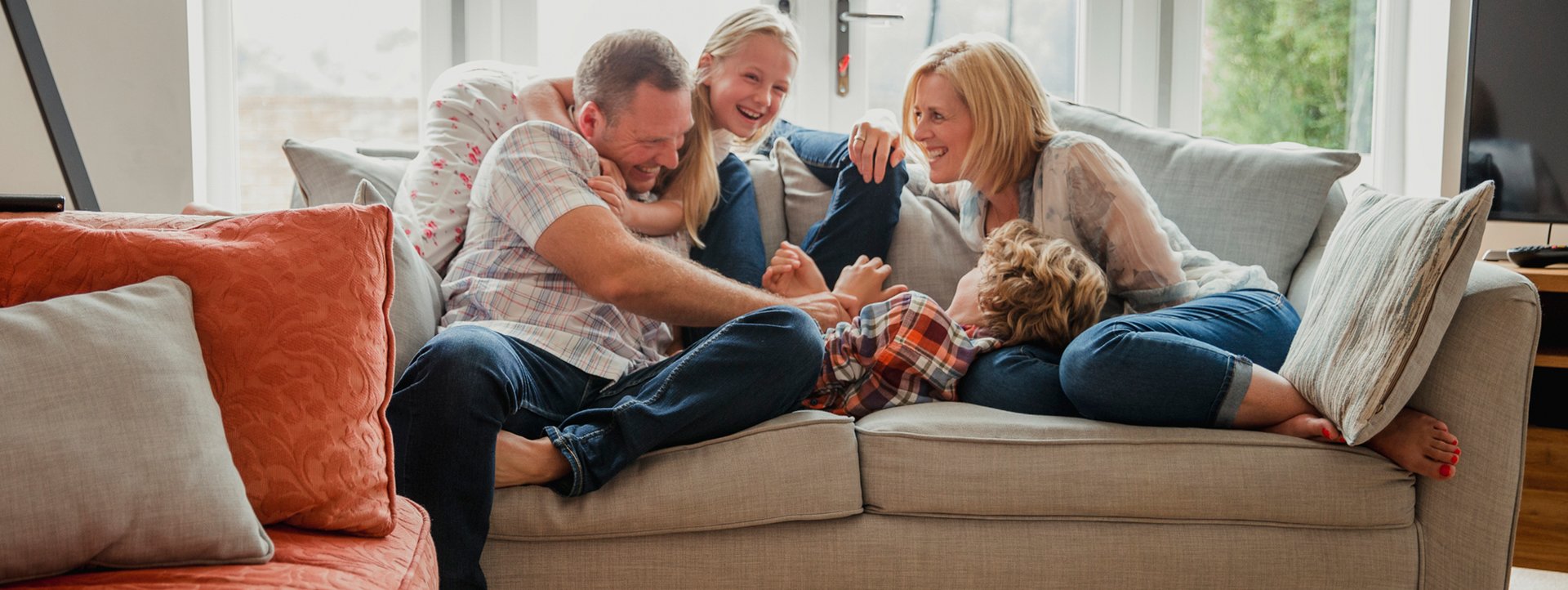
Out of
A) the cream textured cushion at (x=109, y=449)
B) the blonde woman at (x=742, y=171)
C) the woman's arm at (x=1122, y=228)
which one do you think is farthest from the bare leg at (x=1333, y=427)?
the cream textured cushion at (x=109, y=449)

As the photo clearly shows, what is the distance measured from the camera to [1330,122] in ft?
10.6

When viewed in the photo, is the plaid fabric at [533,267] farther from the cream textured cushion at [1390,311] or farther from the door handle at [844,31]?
the door handle at [844,31]

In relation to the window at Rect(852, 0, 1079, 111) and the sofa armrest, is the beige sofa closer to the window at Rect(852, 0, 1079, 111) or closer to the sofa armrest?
the sofa armrest

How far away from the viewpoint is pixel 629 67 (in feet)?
6.10

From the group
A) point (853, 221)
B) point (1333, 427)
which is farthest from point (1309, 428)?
point (853, 221)

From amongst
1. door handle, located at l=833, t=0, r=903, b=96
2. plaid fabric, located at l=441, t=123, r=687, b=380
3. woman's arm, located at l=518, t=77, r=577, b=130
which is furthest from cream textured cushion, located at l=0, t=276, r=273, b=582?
door handle, located at l=833, t=0, r=903, b=96

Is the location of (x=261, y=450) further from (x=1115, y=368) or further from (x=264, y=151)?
(x=264, y=151)

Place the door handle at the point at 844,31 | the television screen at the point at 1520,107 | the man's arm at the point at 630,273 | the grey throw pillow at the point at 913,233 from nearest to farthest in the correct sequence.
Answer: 1. the man's arm at the point at 630,273
2. the grey throw pillow at the point at 913,233
3. the television screen at the point at 1520,107
4. the door handle at the point at 844,31

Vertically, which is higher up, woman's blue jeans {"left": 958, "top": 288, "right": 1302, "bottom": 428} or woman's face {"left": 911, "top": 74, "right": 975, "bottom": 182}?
woman's face {"left": 911, "top": 74, "right": 975, "bottom": 182}

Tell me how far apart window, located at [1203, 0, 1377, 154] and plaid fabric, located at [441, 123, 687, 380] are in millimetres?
2123

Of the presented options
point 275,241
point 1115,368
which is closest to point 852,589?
point 1115,368

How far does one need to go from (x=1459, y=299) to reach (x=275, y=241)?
1461 millimetres

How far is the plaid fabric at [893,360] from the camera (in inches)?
69.1

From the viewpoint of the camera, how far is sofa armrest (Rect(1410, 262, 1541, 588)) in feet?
4.79
